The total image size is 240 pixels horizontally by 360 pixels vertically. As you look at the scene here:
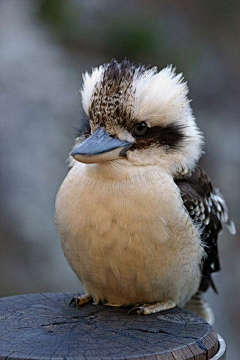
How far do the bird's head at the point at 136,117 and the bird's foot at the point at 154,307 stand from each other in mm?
682

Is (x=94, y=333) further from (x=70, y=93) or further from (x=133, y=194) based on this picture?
(x=70, y=93)

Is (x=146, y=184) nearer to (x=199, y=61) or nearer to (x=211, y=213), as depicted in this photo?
(x=211, y=213)

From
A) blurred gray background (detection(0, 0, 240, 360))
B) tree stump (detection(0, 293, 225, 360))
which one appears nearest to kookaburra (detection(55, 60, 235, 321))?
tree stump (detection(0, 293, 225, 360))

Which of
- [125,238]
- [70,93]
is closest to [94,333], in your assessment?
[125,238]

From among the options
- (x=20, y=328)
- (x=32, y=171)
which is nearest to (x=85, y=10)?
(x=32, y=171)

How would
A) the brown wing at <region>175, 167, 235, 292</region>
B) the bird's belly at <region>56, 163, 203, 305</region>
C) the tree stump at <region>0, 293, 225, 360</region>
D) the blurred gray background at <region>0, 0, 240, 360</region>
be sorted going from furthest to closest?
1. the blurred gray background at <region>0, 0, 240, 360</region>
2. the brown wing at <region>175, 167, 235, 292</region>
3. the bird's belly at <region>56, 163, 203, 305</region>
4. the tree stump at <region>0, 293, 225, 360</region>

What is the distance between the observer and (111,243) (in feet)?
11.1

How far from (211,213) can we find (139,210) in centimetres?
77

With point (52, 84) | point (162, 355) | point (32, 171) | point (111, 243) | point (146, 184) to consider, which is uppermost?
point (52, 84)

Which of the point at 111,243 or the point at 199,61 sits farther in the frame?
the point at 199,61

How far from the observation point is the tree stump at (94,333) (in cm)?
270

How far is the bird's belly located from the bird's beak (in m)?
0.15

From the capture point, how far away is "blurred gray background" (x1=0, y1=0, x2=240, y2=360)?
707cm

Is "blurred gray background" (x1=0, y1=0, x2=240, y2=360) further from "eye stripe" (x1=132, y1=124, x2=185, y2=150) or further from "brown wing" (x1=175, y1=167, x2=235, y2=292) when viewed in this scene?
"eye stripe" (x1=132, y1=124, x2=185, y2=150)
